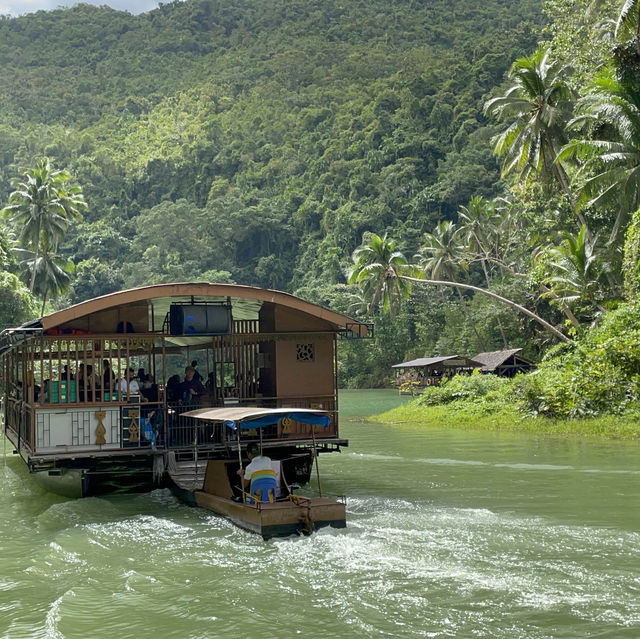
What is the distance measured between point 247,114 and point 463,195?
48244 millimetres

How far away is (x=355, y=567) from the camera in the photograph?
33.1 feet

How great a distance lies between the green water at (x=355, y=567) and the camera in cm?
824

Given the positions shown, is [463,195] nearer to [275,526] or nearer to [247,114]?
[247,114]

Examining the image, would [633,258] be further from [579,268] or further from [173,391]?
[173,391]

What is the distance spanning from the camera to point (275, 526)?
1168cm

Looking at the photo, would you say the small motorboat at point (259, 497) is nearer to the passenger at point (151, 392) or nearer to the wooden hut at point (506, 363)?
the passenger at point (151, 392)

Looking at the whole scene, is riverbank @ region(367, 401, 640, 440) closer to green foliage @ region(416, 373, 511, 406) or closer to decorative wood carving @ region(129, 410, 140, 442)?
green foliage @ region(416, 373, 511, 406)

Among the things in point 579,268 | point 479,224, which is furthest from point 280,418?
point 479,224

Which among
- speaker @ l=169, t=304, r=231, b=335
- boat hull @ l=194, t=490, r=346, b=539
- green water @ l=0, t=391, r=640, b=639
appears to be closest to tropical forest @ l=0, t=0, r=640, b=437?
green water @ l=0, t=391, r=640, b=639

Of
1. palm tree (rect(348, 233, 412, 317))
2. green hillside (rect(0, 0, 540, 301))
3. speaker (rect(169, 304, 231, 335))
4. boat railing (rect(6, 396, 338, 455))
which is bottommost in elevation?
boat railing (rect(6, 396, 338, 455))

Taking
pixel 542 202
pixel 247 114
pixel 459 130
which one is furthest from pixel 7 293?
pixel 247 114

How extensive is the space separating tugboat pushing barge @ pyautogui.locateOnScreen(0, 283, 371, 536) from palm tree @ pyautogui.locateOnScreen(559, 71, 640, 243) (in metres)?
13.6

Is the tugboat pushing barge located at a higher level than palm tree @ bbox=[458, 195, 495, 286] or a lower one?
lower

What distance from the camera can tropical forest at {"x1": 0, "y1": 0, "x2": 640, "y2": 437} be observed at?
29.4 meters
